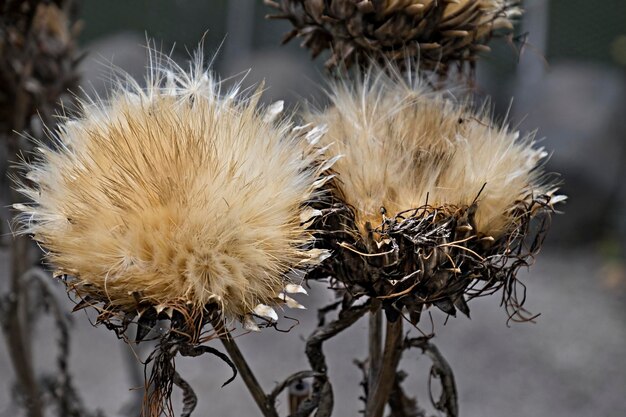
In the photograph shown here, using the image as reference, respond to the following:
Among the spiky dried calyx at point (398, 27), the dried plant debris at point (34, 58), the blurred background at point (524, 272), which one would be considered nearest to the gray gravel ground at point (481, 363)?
the blurred background at point (524, 272)

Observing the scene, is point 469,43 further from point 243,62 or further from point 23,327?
point 243,62

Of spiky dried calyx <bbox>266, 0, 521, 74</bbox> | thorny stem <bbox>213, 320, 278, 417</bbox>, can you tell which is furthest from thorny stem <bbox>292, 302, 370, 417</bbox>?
spiky dried calyx <bbox>266, 0, 521, 74</bbox>

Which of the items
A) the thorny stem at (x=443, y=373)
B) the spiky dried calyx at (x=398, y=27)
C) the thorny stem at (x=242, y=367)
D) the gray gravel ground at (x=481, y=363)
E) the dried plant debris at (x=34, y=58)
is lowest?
the gray gravel ground at (x=481, y=363)

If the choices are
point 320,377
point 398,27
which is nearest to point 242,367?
point 320,377

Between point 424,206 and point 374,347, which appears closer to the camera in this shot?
point 424,206

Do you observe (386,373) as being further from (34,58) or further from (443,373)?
(34,58)

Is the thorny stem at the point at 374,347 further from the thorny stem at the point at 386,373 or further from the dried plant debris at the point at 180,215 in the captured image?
the dried plant debris at the point at 180,215

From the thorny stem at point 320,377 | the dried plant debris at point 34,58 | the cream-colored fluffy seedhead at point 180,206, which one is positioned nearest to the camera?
the cream-colored fluffy seedhead at point 180,206
